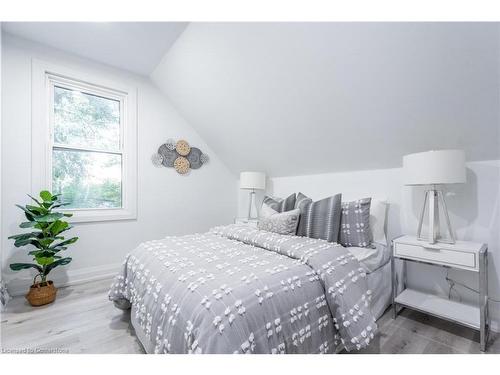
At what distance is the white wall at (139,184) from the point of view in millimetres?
2231

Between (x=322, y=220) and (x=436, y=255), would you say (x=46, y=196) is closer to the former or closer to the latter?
(x=322, y=220)

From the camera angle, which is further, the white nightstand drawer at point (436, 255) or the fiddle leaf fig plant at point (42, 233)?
the fiddle leaf fig plant at point (42, 233)

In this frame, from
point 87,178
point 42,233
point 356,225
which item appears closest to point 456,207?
point 356,225

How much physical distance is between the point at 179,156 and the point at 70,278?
195cm

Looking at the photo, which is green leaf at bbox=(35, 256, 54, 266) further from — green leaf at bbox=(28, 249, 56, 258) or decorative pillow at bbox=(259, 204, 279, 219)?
decorative pillow at bbox=(259, 204, 279, 219)

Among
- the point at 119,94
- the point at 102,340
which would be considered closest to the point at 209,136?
Result: the point at 119,94

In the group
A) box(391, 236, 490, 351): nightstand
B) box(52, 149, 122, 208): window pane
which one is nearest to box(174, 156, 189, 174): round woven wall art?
box(52, 149, 122, 208): window pane

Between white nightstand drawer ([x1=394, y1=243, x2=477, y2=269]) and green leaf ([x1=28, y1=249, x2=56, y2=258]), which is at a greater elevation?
white nightstand drawer ([x1=394, y1=243, x2=477, y2=269])

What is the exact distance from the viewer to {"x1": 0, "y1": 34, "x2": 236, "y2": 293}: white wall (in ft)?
7.32

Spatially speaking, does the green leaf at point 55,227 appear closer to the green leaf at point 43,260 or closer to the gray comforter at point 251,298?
the green leaf at point 43,260

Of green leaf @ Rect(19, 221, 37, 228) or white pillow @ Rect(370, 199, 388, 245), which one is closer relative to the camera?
green leaf @ Rect(19, 221, 37, 228)

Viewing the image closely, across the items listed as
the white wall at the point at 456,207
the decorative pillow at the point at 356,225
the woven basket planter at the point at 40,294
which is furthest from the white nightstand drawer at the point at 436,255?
the woven basket planter at the point at 40,294

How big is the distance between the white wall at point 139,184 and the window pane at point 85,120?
0.26 metres

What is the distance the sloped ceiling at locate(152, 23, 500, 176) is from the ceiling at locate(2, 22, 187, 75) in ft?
0.50
